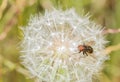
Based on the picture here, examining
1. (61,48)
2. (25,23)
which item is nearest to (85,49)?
(61,48)

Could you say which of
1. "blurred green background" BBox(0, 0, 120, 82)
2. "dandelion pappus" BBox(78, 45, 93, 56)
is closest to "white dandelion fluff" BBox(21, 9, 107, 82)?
"dandelion pappus" BBox(78, 45, 93, 56)

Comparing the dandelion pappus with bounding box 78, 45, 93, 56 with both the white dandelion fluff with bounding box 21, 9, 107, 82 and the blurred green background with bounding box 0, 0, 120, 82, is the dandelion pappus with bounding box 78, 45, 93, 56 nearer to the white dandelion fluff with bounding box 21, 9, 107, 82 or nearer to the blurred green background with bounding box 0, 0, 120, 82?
the white dandelion fluff with bounding box 21, 9, 107, 82

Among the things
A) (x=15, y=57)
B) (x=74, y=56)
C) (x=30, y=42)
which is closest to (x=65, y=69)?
(x=74, y=56)

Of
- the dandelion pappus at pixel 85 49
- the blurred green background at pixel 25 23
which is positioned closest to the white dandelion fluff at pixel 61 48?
the dandelion pappus at pixel 85 49

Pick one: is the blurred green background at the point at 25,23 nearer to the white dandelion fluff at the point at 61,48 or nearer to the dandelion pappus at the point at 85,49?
the white dandelion fluff at the point at 61,48

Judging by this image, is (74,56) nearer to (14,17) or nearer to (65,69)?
(65,69)

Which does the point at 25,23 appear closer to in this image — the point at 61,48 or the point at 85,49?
the point at 61,48
